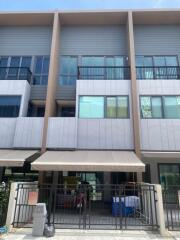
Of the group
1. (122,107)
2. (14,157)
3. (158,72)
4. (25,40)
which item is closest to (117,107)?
(122,107)

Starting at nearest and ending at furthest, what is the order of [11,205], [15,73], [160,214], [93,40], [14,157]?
[160,214] → [11,205] → [14,157] → [15,73] → [93,40]

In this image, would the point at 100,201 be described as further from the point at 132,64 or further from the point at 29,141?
the point at 132,64

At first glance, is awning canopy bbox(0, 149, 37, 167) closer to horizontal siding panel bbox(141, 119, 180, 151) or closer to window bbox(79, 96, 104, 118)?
window bbox(79, 96, 104, 118)

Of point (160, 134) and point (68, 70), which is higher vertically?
point (68, 70)

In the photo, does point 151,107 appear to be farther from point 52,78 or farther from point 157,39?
point 52,78

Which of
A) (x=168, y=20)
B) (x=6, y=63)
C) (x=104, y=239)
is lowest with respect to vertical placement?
(x=104, y=239)

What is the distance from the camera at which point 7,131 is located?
14.8 metres

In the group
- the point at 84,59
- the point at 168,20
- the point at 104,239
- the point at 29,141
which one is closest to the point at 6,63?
the point at 84,59

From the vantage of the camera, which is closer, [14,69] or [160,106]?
[160,106]

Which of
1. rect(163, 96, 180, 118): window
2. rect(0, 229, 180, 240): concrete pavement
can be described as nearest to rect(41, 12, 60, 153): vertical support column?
rect(0, 229, 180, 240): concrete pavement

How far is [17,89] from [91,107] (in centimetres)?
563

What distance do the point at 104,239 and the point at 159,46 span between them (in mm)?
15623

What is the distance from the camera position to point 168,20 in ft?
60.0

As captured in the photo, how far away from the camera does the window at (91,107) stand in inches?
592
